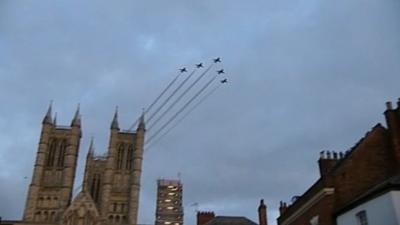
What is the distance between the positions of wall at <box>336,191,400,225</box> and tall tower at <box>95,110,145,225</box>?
75.4 meters

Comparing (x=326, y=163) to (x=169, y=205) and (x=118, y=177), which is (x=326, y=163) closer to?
(x=118, y=177)

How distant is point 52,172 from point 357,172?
82.5m

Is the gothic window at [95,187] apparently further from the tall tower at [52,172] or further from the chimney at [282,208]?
the chimney at [282,208]

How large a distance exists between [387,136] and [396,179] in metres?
6.03

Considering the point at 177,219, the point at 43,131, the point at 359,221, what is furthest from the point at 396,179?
the point at 177,219

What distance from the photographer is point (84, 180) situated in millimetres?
102875

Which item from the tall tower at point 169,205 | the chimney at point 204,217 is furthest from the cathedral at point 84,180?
the tall tower at point 169,205

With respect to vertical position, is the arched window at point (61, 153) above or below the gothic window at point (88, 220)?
above

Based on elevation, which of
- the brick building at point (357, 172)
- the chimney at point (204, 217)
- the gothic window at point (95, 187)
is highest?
the gothic window at point (95, 187)

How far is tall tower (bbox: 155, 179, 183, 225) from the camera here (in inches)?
5945

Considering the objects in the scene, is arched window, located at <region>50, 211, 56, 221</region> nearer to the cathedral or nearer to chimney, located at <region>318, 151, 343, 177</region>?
the cathedral

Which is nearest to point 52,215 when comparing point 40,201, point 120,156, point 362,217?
point 40,201

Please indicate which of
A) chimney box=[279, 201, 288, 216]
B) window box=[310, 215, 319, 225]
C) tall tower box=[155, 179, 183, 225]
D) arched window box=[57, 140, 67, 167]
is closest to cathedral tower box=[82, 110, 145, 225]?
arched window box=[57, 140, 67, 167]

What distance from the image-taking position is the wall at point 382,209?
20906 millimetres
